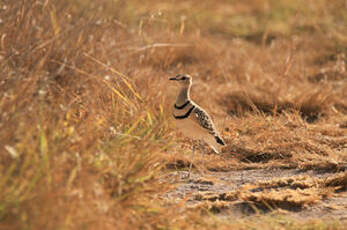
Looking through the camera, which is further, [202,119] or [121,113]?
[121,113]

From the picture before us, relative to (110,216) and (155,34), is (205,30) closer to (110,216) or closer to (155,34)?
(155,34)

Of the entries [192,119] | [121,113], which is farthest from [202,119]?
[121,113]

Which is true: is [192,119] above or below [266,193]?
above

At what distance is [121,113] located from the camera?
3809mm

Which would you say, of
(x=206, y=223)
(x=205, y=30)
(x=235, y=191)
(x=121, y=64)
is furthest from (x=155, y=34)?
(x=206, y=223)

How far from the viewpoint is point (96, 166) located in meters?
2.76

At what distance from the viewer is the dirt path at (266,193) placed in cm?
326

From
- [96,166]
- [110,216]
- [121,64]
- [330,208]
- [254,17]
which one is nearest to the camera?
[110,216]

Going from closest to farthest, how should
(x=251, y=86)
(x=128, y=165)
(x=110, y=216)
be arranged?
(x=110, y=216) < (x=128, y=165) < (x=251, y=86)

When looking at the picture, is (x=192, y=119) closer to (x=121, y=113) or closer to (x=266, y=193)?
(x=121, y=113)

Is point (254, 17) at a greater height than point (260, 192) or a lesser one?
greater

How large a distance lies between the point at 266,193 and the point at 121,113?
3.44ft

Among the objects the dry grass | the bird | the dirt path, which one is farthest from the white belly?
the dirt path

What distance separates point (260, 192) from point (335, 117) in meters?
2.07
